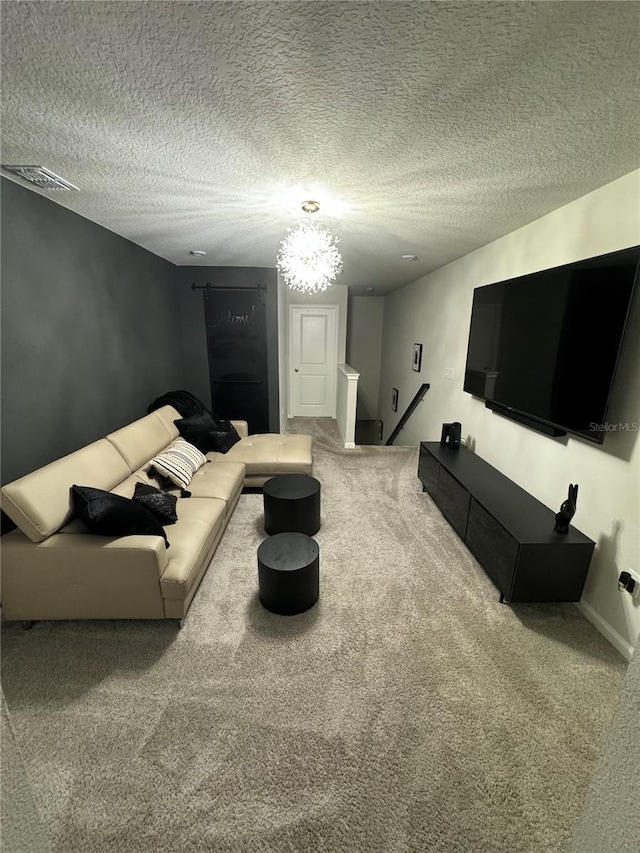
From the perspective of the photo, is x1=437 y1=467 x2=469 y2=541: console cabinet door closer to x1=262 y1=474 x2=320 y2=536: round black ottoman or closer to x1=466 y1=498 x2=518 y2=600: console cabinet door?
x1=466 y1=498 x2=518 y2=600: console cabinet door

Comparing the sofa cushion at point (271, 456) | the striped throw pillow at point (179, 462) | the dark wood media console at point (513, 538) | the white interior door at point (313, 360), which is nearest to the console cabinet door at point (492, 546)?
the dark wood media console at point (513, 538)

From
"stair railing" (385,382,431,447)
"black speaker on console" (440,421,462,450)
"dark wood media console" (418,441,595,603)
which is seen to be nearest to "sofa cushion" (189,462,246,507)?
"dark wood media console" (418,441,595,603)

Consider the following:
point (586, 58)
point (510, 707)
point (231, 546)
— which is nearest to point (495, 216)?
point (586, 58)

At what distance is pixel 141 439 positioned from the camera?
2.87m

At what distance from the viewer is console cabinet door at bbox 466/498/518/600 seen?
6.71 ft

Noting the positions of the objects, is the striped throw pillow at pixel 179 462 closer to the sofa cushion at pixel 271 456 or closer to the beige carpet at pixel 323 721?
the sofa cushion at pixel 271 456

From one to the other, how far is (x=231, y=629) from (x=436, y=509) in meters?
2.04

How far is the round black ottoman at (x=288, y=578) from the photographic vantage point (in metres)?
1.97

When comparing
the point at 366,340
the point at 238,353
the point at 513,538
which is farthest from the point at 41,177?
the point at 366,340

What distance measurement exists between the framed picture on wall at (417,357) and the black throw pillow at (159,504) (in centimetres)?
386

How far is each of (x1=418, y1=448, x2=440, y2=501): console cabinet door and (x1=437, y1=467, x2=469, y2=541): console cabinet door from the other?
9cm

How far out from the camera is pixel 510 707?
1.58 m

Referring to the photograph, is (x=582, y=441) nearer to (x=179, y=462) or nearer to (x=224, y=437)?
(x=179, y=462)

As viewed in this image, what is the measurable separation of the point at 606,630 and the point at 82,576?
284 centimetres
